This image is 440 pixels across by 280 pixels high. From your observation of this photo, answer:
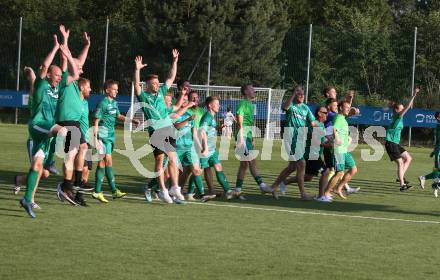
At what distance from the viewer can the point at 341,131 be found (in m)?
15.8

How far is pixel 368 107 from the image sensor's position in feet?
125

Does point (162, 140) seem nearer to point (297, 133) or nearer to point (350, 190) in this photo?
point (297, 133)

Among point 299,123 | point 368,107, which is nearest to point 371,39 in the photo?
point 368,107

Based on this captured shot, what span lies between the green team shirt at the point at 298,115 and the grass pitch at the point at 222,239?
1277 mm

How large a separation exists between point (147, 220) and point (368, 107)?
27.4 m

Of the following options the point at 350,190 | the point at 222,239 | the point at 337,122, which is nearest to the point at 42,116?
the point at 222,239

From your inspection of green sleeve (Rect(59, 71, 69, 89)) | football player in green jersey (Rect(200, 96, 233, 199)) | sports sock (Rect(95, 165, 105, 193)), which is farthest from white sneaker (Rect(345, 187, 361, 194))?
green sleeve (Rect(59, 71, 69, 89))

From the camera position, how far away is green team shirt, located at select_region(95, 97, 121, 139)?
14164 millimetres

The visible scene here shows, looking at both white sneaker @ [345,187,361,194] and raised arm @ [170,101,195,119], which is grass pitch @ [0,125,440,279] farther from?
raised arm @ [170,101,195,119]

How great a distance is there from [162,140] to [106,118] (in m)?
0.98

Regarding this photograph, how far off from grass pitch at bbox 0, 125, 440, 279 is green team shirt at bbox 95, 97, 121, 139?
1.09m

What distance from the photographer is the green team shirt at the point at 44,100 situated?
12.0m

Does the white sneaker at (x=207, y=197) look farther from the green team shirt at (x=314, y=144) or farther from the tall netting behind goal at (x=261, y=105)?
the tall netting behind goal at (x=261, y=105)

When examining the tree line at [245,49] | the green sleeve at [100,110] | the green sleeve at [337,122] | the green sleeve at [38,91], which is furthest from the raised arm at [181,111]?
the tree line at [245,49]
